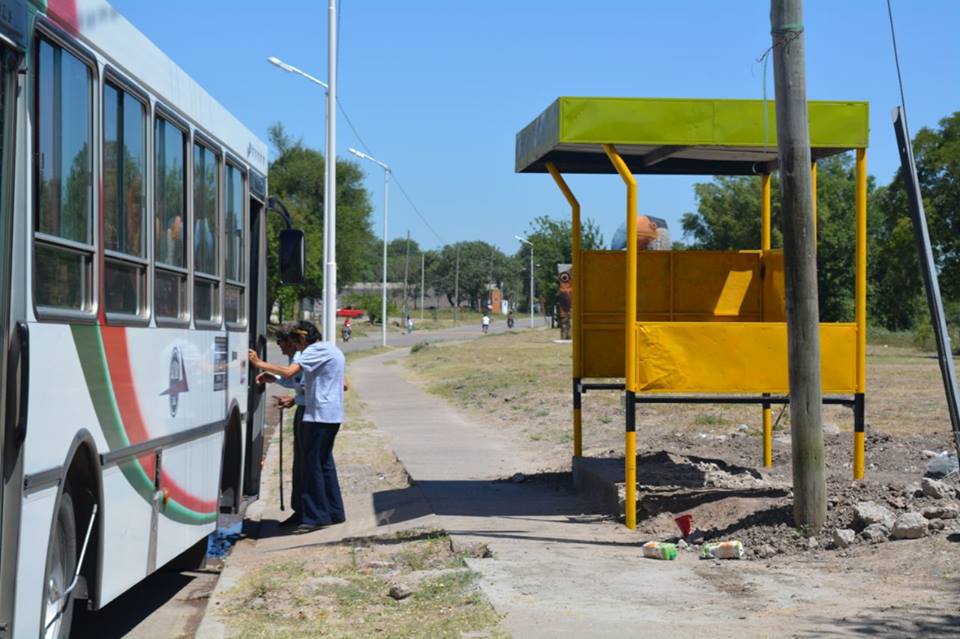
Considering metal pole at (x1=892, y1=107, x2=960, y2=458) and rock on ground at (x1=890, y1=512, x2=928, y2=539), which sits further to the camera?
rock on ground at (x1=890, y1=512, x2=928, y2=539)

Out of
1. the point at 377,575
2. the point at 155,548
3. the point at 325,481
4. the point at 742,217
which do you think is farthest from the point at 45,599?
the point at 742,217

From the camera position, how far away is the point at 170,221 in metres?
7.85

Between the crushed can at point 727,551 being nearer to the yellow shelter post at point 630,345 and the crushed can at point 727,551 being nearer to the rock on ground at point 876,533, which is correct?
the rock on ground at point 876,533

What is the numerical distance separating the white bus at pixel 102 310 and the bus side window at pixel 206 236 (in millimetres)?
31

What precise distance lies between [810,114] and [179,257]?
5.10 meters

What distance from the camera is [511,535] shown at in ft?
33.8

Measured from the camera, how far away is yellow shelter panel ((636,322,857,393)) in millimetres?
10500

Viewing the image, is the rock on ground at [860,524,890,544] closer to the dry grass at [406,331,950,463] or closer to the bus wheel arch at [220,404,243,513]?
the bus wheel arch at [220,404,243,513]

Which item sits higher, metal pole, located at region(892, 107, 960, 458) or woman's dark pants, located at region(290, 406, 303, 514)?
metal pole, located at region(892, 107, 960, 458)

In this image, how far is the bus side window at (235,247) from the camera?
9703mm

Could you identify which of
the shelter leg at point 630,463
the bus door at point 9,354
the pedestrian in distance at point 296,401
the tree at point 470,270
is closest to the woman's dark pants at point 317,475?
the pedestrian in distance at point 296,401

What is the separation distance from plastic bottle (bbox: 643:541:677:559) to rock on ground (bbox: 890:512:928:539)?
4.61 ft

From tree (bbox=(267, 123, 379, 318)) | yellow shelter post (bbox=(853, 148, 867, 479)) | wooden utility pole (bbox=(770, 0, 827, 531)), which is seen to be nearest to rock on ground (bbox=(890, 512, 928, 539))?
wooden utility pole (bbox=(770, 0, 827, 531))

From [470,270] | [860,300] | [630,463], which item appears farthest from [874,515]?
[470,270]
